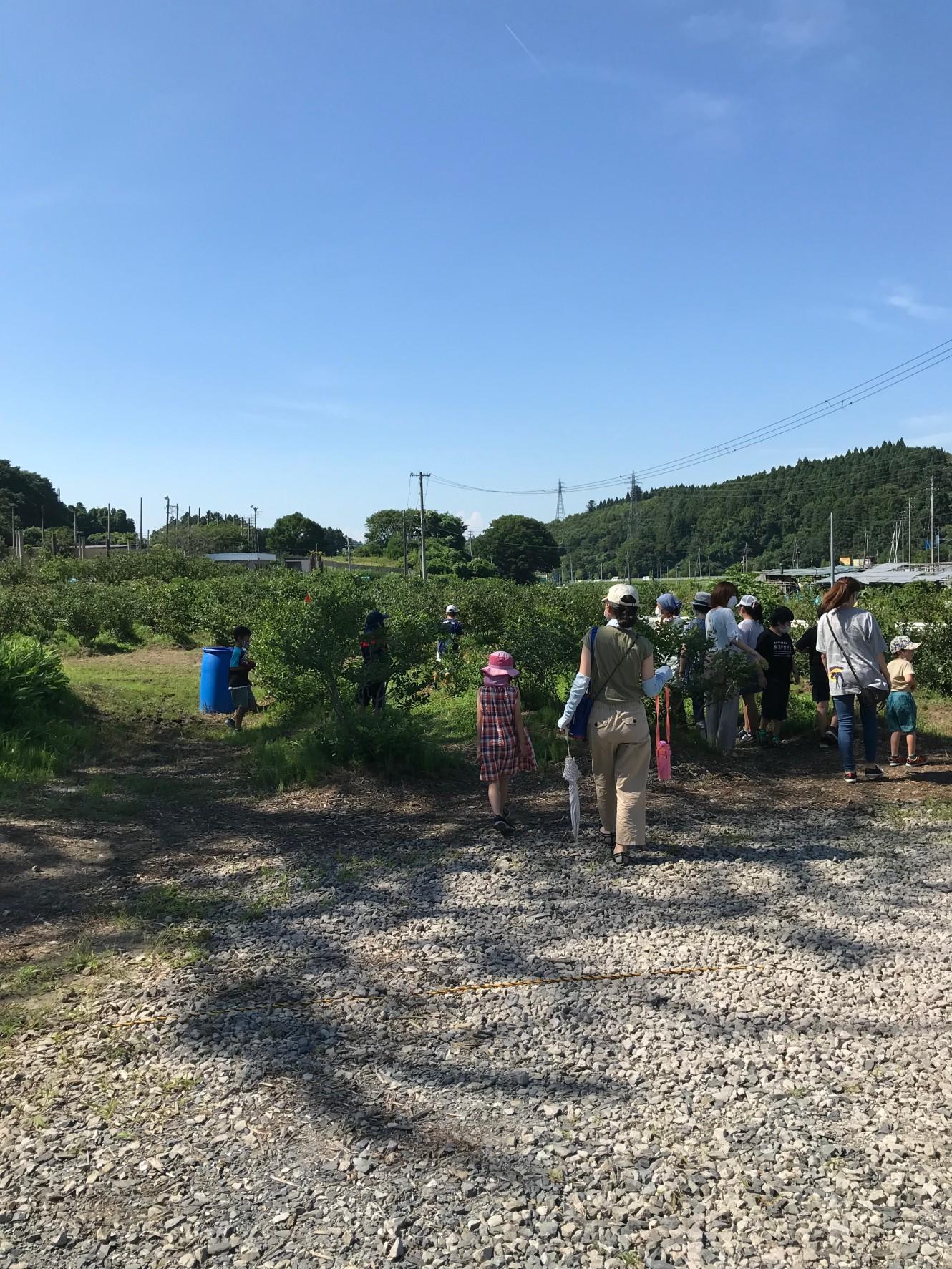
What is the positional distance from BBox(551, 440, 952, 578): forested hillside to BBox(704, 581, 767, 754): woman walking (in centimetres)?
11095

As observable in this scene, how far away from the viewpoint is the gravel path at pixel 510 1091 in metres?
2.62

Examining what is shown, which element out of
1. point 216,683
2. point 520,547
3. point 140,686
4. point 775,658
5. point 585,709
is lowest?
point 140,686

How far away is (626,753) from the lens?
19.0ft

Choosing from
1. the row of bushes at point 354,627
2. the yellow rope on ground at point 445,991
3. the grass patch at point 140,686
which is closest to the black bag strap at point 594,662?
the yellow rope on ground at point 445,991

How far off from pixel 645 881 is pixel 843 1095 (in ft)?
7.43

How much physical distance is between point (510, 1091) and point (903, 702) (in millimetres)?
6073

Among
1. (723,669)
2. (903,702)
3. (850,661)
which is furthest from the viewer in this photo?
(723,669)

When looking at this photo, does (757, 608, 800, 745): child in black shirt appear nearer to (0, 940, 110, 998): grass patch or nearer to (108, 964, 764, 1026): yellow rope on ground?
(108, 964, 764, 1026): yellow rope on ground

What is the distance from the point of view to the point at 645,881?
548 centimetres

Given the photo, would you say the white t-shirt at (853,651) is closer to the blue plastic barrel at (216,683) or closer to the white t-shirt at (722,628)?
the white t-shirt at (722,628)

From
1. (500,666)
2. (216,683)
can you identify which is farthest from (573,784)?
(216,683)

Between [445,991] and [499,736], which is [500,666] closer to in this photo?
[499,736]

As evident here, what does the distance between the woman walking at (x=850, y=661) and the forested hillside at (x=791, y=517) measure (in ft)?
367

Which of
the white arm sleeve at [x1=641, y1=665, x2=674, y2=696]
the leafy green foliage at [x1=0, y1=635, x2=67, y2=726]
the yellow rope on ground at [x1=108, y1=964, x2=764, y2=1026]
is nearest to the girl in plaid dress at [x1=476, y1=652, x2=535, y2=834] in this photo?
the white arm sleeve at [x1=641, y1=665, x2=674, y2=696]
